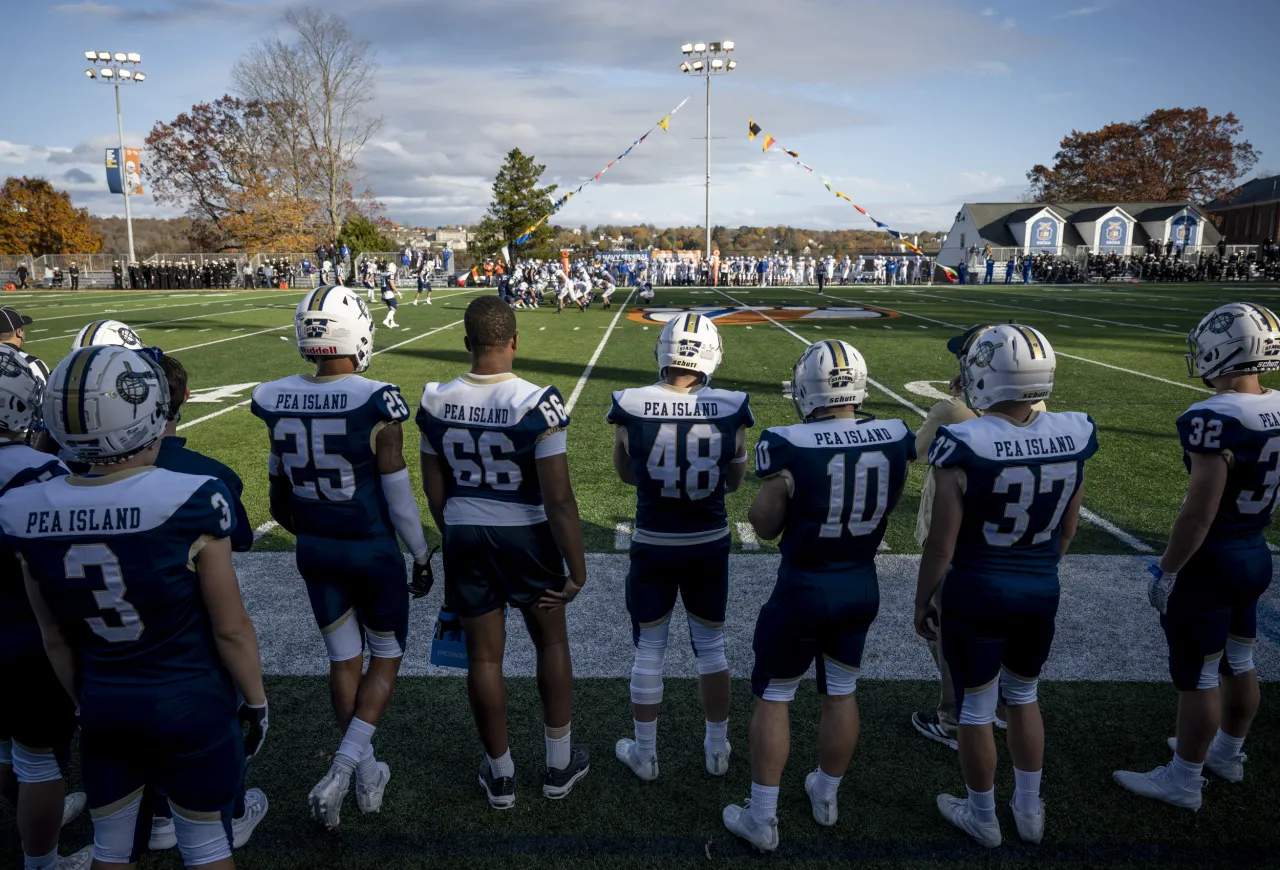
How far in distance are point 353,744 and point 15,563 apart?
4.58ft

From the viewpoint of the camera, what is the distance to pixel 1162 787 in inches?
133

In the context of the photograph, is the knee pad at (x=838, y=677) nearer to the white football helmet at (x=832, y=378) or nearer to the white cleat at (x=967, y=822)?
the white cleat at (x=967, y=822)

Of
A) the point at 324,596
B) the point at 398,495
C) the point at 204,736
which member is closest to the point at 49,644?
the point at 204,736

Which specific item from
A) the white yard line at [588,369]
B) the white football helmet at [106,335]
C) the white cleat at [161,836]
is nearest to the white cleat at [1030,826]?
the white cleat at [161,836]

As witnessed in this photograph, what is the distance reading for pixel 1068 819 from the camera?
3.26 metres

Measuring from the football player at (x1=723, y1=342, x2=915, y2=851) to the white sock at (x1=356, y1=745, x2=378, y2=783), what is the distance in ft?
4.91

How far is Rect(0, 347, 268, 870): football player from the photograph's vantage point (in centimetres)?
217

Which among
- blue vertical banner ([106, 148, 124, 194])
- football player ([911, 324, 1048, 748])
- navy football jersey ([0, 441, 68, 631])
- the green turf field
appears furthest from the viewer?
blue vertical banner ([106, 148, 124, 194])

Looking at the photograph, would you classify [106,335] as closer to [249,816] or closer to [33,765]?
[33,765]

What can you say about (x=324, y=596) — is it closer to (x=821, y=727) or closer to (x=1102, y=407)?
(x=821, y=727)

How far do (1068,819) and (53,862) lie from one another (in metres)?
3.86

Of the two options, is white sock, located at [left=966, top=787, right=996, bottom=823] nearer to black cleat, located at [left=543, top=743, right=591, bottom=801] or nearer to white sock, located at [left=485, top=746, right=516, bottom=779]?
black cleat, located at [left=543, top=743, right=591, bottom=801]

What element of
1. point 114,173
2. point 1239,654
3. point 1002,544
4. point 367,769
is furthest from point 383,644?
point 114,173

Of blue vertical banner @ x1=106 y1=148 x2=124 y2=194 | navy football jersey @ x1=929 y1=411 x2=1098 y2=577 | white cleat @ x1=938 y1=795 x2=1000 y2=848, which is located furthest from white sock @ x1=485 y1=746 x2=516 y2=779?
blue vertical banner @ x1=106 y1=148 x2=124 y2=194
